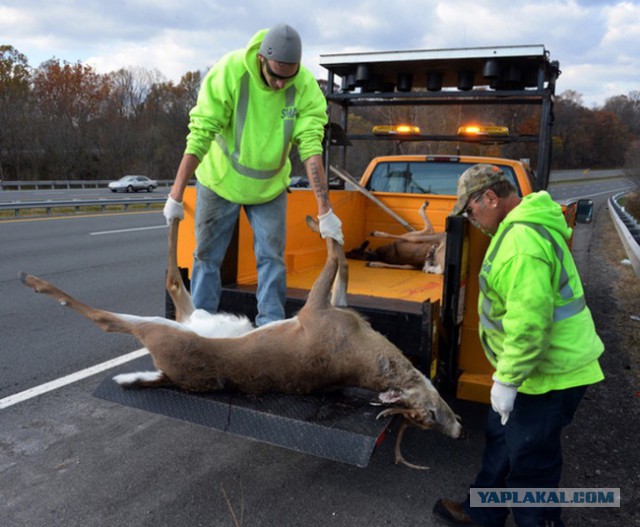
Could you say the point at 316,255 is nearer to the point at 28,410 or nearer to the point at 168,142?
the point at 28,410

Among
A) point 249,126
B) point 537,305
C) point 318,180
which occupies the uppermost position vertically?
point 249,126

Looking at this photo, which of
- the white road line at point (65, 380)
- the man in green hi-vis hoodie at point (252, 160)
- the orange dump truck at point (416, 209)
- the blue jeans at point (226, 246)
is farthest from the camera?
the white road line at point (65, 380)

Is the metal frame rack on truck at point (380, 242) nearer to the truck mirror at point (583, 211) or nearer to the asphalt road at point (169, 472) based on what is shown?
the asphalt road at point (169, 472)

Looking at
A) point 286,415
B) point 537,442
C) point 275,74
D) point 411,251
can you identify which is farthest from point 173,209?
point 411,251

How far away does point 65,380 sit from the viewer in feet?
16.0

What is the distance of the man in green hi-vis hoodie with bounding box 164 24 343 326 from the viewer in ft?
12.4

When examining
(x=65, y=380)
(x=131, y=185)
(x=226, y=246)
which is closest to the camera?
(x=226, y=246)

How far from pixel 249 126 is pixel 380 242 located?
11.3 feet

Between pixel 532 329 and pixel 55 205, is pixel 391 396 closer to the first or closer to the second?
pixel 532 329

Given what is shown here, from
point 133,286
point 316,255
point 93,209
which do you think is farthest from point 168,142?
point 316,255

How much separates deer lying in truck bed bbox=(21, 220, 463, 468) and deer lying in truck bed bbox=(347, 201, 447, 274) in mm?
3178

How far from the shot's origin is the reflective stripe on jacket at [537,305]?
2465 millimetres

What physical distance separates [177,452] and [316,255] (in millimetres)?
2549

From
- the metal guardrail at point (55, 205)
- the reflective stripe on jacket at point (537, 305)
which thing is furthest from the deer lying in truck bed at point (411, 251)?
the metal guardrail at point (55, 205)
